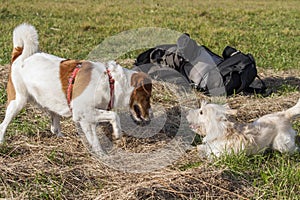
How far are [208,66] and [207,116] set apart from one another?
81.9 inches

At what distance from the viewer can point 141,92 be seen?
422cm

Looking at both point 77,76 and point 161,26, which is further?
point 161,26

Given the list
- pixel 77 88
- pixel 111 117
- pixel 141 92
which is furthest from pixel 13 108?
pixel 141 92

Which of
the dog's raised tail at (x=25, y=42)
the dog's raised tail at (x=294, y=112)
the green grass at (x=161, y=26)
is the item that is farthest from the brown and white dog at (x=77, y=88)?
the green grass at (x=161, y=26)

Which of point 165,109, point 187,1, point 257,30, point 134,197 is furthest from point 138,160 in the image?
point 187,1

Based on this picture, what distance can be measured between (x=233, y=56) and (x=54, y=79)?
315 cm

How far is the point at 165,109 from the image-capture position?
5.49 m

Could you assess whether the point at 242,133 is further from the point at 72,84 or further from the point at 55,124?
the point at 55,124

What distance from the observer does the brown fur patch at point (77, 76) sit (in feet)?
13.8

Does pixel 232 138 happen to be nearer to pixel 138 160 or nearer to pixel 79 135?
pixel 138 160

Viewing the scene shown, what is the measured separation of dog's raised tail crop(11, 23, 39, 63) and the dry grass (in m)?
0.89

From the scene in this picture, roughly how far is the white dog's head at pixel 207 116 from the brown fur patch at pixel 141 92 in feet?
1.93

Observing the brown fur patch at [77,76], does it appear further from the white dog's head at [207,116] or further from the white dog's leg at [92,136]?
the white dog's head at [207,116]

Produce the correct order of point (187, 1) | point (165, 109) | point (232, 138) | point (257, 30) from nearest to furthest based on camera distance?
point (232, 138)
point (165, 109)
point (257, 30)
point (187, 1)
